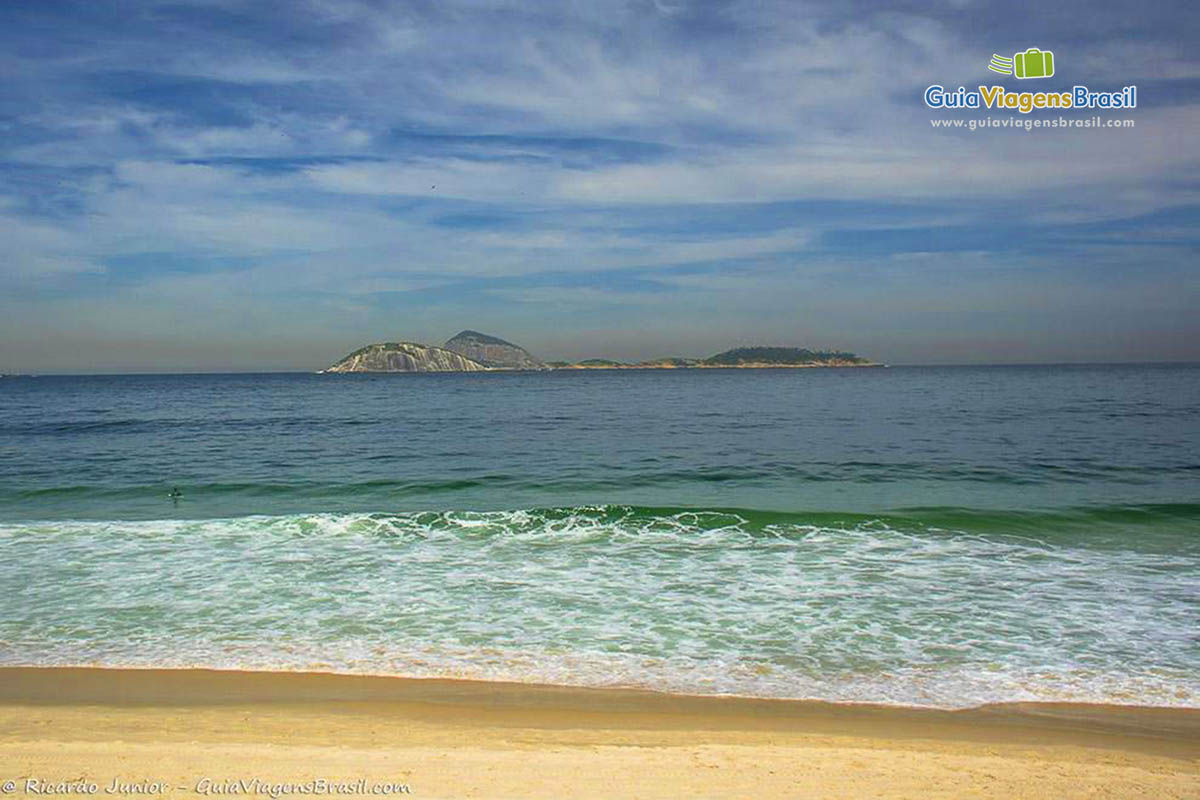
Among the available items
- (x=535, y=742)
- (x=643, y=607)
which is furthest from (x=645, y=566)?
(x=535, y=742)

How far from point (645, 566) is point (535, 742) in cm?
595

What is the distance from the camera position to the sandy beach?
4.91 metres

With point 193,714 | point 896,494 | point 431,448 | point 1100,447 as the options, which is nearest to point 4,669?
point 193,714

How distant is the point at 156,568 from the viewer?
11.4m

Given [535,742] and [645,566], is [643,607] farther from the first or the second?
[535,742]

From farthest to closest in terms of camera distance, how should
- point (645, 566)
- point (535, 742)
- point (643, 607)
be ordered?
1. point (645, 566)
2. point (643, 607)
3. point (535, 742)

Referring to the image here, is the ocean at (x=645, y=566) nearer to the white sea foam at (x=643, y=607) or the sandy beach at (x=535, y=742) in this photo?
the white sea foam at (x=643, y=607)

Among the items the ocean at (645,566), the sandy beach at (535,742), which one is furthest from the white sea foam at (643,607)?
the sandy beach at (535,742)

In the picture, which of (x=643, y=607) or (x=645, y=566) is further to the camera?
(x=645, y=566)

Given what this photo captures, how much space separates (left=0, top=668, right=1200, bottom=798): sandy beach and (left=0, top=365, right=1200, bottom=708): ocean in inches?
17.1

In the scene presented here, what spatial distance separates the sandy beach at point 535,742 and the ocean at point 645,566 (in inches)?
17.1

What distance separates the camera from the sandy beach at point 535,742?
4910 mm

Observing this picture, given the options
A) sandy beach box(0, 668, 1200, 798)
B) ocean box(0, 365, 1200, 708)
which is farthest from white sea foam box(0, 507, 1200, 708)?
sandy beach box(0, 668, 1200, 798)

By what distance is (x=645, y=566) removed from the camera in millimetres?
11508
